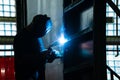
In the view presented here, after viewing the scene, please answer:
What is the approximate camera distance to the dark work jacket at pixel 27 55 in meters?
3.70

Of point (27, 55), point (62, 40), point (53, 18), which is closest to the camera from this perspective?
point (62, 40)

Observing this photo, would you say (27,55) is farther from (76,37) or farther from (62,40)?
(76,37)

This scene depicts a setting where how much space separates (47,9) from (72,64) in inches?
44.9

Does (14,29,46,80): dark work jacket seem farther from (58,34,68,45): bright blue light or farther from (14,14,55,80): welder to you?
(58,34,68,45): bright blue light

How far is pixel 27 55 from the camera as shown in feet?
12.1

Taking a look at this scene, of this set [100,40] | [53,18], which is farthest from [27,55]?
[100,40]

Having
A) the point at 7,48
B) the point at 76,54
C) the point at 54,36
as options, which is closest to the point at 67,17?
the point at 76,54

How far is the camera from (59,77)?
3746mm

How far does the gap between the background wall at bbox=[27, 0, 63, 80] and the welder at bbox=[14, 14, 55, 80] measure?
0.63 feet

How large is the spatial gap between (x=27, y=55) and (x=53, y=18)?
2.22ft

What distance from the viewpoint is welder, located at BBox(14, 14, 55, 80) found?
3.63m

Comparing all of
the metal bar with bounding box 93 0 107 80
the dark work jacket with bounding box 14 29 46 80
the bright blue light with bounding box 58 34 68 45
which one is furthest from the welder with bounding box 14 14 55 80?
the metal bar with bounding box 93 0 107 80

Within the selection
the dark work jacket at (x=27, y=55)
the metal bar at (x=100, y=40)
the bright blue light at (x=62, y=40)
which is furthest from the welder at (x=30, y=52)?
the metal bar at (x=100, y=40)

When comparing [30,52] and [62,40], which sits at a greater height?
[62,40]
